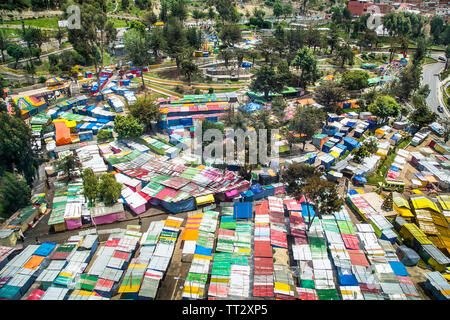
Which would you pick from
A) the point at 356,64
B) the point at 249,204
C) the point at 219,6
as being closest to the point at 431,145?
the point at 249,204

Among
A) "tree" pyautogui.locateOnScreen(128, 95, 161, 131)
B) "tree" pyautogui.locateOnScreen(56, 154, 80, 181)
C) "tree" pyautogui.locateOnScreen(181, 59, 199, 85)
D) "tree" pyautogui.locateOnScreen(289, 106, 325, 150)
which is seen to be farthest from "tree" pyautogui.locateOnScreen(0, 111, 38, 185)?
"tree" pyautogui.locateOnScreen(289, 106, 325, 150)

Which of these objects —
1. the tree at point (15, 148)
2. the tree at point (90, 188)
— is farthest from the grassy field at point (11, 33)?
the tree at point (90, 188)

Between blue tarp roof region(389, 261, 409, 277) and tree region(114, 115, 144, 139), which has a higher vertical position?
tree region(114, 115, 144, 139)

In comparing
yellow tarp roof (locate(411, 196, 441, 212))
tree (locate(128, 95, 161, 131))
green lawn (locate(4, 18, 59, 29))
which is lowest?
yellow tarp roof (locate(411, 196, 441, 212))

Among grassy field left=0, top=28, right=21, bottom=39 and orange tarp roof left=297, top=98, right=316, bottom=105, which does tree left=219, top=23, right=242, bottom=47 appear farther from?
grassy field left=0, top=28, right=21, bottom=39

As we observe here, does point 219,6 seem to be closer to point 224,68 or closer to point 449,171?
point 224,68

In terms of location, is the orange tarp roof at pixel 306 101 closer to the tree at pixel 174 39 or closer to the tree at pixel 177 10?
the tree at pixel 174 39
